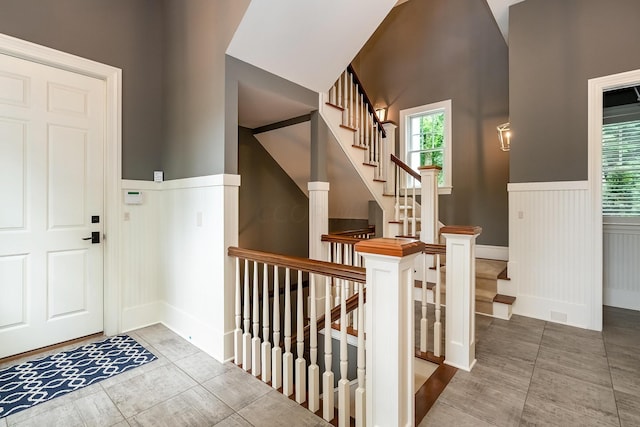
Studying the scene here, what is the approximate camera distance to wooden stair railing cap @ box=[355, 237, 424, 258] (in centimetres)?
131

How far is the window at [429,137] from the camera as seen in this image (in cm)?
471

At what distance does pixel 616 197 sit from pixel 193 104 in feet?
15.8

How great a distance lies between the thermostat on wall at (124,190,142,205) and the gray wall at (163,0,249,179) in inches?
12.6

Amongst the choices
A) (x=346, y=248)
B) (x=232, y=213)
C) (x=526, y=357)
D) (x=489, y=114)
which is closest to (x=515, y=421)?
(x=526, y=357)

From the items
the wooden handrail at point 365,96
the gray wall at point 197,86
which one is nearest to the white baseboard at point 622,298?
the wooden handrail at point 365,96

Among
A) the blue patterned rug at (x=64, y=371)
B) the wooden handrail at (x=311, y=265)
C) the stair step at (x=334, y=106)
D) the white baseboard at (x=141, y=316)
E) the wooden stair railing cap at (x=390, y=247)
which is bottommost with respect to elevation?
the blue patterned rug at (x=64, y=371)

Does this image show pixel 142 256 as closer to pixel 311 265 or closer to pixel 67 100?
pixel 67 100

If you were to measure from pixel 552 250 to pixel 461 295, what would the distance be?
5.55 ft

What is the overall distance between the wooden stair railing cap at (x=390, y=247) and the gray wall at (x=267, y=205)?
3.01 metres

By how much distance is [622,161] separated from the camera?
140 inches

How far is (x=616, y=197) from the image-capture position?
3.58 metres

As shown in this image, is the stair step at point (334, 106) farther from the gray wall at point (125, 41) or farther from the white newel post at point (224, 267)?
the gray wall at point (125, 41)

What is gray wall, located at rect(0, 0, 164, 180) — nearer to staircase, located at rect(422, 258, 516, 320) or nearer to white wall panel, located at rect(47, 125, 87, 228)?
white wall panel, located at rect(47, 125, 87, 228)

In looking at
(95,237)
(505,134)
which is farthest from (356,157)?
(95,237)
